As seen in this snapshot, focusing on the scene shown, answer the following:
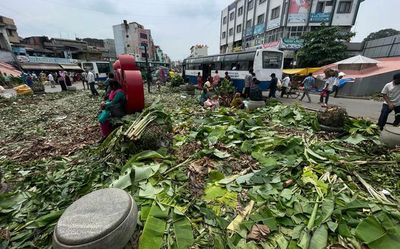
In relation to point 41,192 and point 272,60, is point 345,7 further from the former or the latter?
point 41,192

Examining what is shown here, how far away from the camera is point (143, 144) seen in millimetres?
4504

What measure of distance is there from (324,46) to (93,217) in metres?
30.0

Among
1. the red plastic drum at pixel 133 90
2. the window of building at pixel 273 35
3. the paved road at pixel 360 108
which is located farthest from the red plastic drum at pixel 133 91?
the window of building at pixel 273 35

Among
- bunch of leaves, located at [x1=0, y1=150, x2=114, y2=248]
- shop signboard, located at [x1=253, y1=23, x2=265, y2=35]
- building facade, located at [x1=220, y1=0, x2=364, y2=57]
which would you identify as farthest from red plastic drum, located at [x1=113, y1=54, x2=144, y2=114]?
shop signboard, located at [x1=253, y1=23, x2=265, y2=35]

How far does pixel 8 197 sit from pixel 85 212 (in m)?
1.97

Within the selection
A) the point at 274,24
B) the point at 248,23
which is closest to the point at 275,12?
the point at 274,24

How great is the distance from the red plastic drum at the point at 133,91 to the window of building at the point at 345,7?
35829 mm

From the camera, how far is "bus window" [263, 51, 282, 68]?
13.5 metres

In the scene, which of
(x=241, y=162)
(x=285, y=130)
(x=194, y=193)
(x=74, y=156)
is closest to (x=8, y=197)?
(x=74, y=156)

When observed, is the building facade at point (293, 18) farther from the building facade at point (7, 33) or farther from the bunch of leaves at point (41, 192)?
the building facade at point (7, 33)

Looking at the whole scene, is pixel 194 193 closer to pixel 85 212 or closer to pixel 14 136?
pixel 85 212

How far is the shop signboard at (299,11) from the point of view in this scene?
2873cm

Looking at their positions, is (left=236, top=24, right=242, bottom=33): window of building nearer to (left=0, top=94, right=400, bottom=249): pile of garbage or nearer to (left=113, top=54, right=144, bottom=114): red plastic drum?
(left=113, top=54, right=144, bottom=114): red plastic drum

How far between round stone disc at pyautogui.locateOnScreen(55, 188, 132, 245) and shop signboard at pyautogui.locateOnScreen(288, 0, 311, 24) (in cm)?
3487
